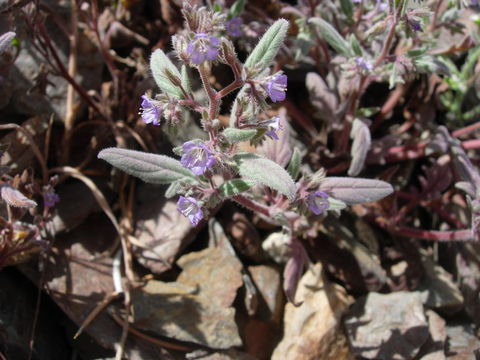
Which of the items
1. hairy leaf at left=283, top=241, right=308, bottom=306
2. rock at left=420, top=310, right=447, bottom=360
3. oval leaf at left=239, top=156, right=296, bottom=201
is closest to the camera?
oval leaf at left=239, top=156, right=296, bottom=201

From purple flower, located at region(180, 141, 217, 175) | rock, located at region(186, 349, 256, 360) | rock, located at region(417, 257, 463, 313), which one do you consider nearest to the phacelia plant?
purple flower, located at region(180, 141, 217, 175)

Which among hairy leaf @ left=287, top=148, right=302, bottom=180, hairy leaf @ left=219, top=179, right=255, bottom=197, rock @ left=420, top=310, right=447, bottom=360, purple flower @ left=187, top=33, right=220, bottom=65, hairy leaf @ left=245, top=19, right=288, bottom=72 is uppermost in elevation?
purple flower @ left=187, top=33, right=220, bottom=65

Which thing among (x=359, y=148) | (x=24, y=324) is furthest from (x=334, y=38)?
(x=24, y=324)

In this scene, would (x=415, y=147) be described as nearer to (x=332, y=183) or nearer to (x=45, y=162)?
(x=332, y=183)

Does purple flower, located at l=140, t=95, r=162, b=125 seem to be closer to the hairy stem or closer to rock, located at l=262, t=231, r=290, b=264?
the hairy stem

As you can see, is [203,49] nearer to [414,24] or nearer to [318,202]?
[318,202]

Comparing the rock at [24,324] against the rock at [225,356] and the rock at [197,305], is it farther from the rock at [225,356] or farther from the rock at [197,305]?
the rock at [225,356]
